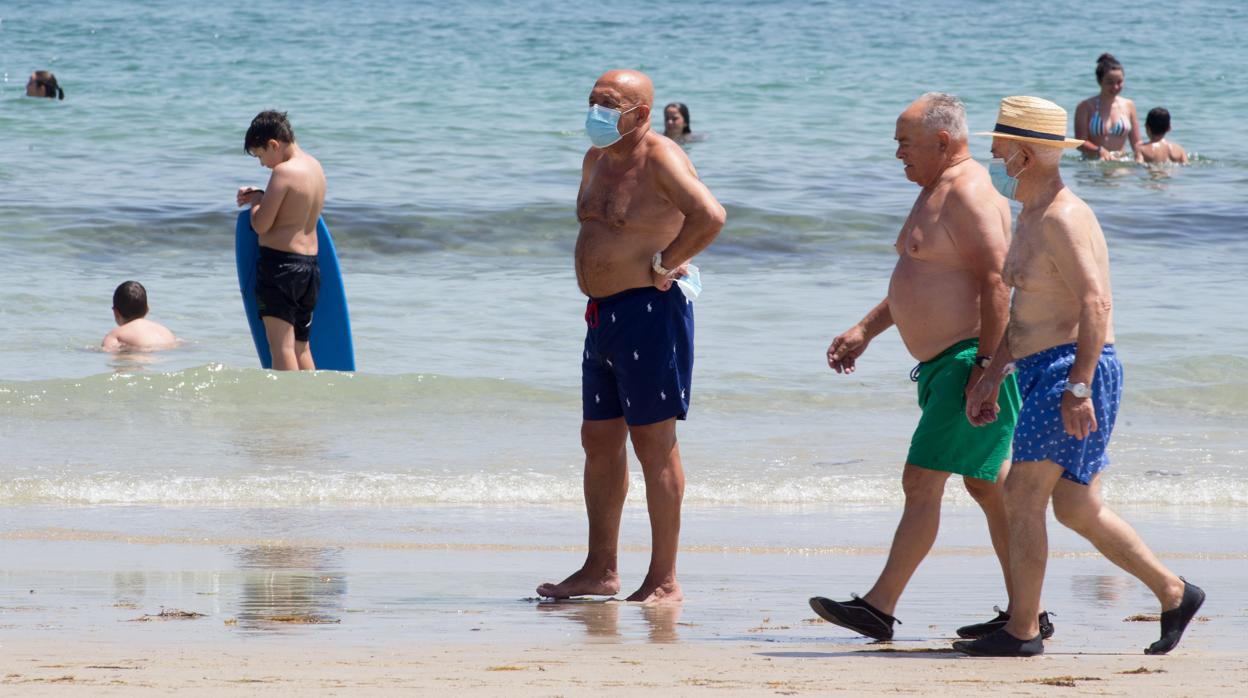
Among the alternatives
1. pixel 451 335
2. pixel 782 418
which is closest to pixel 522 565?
pixel 782 418

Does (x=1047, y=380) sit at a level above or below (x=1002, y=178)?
below

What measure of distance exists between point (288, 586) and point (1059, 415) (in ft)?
7.20

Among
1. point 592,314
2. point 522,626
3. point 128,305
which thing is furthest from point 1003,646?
point 128,305

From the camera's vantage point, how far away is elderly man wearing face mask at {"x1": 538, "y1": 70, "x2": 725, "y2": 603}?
4.40 meters

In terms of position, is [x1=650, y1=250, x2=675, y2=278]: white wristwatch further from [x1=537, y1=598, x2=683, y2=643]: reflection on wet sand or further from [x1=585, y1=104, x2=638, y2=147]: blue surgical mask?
[x1=537, y1=598, x2=683, y2=643]: reflection on wet sand

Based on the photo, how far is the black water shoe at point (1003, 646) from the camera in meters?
3.63

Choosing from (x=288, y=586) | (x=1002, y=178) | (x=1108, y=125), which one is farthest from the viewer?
(x=1108, y=125)

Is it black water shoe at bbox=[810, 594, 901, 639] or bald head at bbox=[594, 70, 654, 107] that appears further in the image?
bald head at bbox=[594, 70, 654, 107]

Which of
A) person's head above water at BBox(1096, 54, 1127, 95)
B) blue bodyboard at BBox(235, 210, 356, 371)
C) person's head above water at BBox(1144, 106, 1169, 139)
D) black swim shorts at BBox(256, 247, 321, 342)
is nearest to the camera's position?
black swim shorts at BBox(256, 247, 321, 342)

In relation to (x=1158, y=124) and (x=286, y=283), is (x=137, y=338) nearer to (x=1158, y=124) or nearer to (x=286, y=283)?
(x=286, y=283)

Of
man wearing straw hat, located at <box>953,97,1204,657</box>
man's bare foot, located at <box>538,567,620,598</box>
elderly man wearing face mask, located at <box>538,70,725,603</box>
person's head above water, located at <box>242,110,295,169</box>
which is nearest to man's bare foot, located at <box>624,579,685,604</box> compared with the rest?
elderly man wearing face mask, located at <box>538,70,725,603</box>

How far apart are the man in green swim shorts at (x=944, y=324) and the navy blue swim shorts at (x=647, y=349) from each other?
0.68m

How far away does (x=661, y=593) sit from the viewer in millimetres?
4492

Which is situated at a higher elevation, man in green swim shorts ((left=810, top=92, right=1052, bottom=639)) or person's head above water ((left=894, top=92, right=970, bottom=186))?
person's head above water ((left=894, top=92, right=970, bottom=186))
